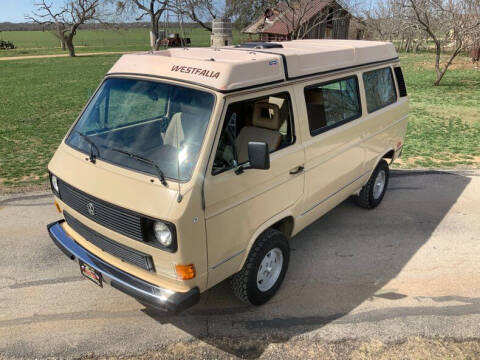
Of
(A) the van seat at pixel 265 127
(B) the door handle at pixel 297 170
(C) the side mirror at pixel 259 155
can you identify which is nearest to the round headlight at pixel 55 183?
(A) the van seat at pixel 265 127

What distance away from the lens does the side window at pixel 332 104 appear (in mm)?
4262

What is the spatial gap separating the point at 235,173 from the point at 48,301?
Result: 2599 millimetres

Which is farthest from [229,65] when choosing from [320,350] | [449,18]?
[449,18]

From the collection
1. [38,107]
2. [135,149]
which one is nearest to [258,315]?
[135,149]

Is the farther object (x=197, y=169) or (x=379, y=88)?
(x=379, y=88)

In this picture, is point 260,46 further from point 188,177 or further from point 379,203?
point 379,203

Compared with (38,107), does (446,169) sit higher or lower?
lower

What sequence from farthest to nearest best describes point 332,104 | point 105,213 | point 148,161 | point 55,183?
point 332,104 < point 55,183 < point 105,213 < point 148,161

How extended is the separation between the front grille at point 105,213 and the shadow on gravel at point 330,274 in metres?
1.23

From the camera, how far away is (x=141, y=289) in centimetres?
327

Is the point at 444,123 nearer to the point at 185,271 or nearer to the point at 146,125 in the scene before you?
the point at 146,125

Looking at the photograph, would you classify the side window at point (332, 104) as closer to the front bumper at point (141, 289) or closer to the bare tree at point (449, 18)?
the front bumper at point (141, 289)

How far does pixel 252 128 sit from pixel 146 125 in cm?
103

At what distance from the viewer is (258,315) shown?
4066mm
